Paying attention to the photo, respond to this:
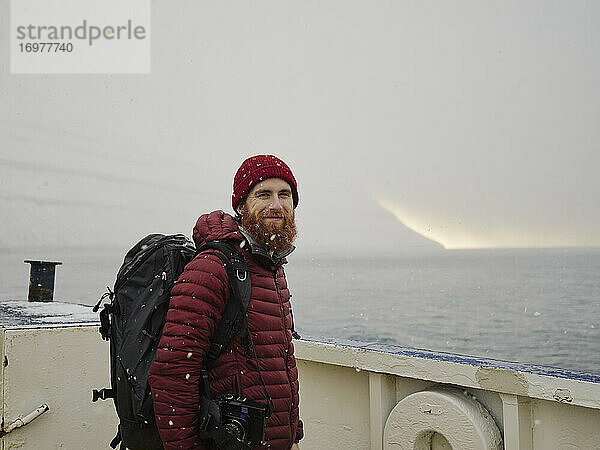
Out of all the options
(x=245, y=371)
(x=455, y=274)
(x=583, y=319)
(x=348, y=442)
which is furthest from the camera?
(x=455, y=274)

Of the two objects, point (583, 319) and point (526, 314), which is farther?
point (526, 314)

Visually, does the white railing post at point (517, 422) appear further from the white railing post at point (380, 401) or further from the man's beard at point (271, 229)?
the man's beard at point (271, 229)

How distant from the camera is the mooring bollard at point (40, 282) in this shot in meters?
3.86

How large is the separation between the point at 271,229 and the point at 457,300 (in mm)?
70498

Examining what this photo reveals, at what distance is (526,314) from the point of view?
59.9 m

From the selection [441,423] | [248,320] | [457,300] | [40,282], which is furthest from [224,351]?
[457,300]

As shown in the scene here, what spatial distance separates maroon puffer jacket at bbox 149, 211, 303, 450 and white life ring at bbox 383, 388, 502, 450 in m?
0.66

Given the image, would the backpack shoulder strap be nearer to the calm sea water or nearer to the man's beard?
the man's beard

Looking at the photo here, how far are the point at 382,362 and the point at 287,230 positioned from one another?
100cm

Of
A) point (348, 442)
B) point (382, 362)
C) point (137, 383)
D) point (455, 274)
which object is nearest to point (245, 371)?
point (137, 383)

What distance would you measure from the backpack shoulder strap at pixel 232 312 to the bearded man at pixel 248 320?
→ 0.07 feet

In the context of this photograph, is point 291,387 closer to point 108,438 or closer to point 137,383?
point 137,383

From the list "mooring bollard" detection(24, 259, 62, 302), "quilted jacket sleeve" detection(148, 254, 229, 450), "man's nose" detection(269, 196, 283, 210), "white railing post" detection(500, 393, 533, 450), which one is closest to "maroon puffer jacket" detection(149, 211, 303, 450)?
"quilted jacket sleeve" detection(148, 254, 229, 450)

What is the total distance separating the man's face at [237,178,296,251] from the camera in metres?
1.75
